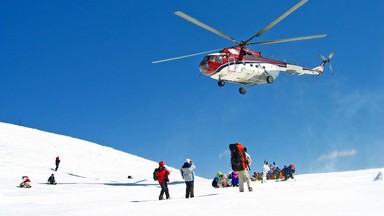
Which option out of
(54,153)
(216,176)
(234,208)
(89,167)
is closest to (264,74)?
(216,176)

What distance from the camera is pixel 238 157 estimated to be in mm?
11719

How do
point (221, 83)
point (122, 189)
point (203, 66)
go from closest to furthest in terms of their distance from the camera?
point (122, 189) → point (203, 66) → point (221, 83)

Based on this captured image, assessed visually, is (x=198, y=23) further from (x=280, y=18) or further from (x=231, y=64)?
(x=280, y=18)

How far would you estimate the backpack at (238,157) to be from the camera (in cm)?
1170

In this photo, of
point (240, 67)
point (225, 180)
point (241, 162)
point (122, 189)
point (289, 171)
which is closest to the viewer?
point (241, 162)

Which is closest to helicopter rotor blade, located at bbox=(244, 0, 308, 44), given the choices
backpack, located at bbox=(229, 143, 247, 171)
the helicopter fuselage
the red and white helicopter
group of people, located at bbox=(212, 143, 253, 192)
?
the red and white helicopter

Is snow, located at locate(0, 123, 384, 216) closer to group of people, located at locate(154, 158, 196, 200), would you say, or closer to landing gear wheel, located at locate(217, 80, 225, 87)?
group of people, located at locate(154, 158, 196, 200)

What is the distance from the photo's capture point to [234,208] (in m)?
7.59

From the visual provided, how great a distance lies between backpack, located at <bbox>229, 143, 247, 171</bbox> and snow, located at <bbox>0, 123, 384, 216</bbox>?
3.27 ft

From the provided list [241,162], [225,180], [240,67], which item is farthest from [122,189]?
[240,67]

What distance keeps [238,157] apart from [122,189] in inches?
442

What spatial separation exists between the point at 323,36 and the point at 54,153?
26552 mm

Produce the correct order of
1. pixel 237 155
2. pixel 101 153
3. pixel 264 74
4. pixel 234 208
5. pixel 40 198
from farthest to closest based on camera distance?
pixel 101 153 < pixel 264 74 < pixel 40 198 < pixel 237 155 < pixel 234 208

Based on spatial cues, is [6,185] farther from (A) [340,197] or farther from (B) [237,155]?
(A) [340,197]
